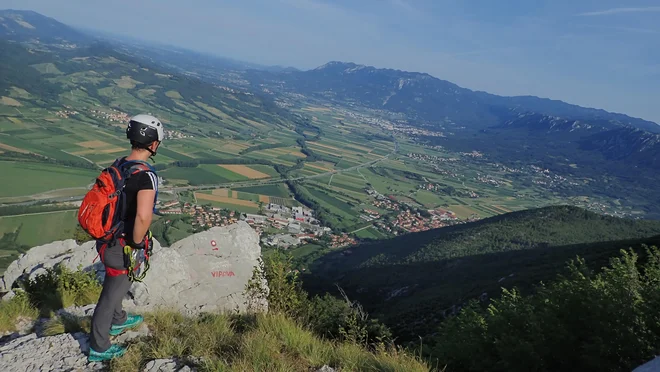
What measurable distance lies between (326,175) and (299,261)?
55897mm

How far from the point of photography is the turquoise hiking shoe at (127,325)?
457cm

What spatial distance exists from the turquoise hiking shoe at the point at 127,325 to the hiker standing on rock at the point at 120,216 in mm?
457

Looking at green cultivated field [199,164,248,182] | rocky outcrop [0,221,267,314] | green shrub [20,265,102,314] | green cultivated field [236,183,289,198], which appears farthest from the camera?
green cultivated field [199,164,248,182]

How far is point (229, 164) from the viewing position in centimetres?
9819

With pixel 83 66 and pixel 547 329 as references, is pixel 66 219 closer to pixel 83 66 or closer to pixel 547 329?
pixel 547 329

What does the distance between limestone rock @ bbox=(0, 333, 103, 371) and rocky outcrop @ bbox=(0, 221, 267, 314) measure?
9.16ft

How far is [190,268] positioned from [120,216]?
656 centimetres

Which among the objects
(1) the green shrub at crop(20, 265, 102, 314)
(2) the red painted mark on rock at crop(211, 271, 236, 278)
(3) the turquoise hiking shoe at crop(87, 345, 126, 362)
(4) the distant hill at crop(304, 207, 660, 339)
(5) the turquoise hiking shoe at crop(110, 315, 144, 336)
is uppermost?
(3) the turquoise hiking shoe at crop(87, 345, 126, 362)

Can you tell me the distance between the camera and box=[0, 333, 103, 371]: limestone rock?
3883mm

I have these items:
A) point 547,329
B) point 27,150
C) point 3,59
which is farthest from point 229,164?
point 3,59

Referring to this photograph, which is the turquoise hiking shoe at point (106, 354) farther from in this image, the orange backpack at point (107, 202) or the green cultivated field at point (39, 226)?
the green cultivated field at point (39, 226)

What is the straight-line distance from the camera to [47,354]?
13.4ft

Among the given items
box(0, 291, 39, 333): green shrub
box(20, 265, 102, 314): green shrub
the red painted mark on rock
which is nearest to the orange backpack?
box(0, 291, 39, 333): green shrub

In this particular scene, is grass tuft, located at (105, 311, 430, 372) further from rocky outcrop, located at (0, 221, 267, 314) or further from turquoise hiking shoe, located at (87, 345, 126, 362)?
rocky outcrop, located at (0, 221, 267, 314)
